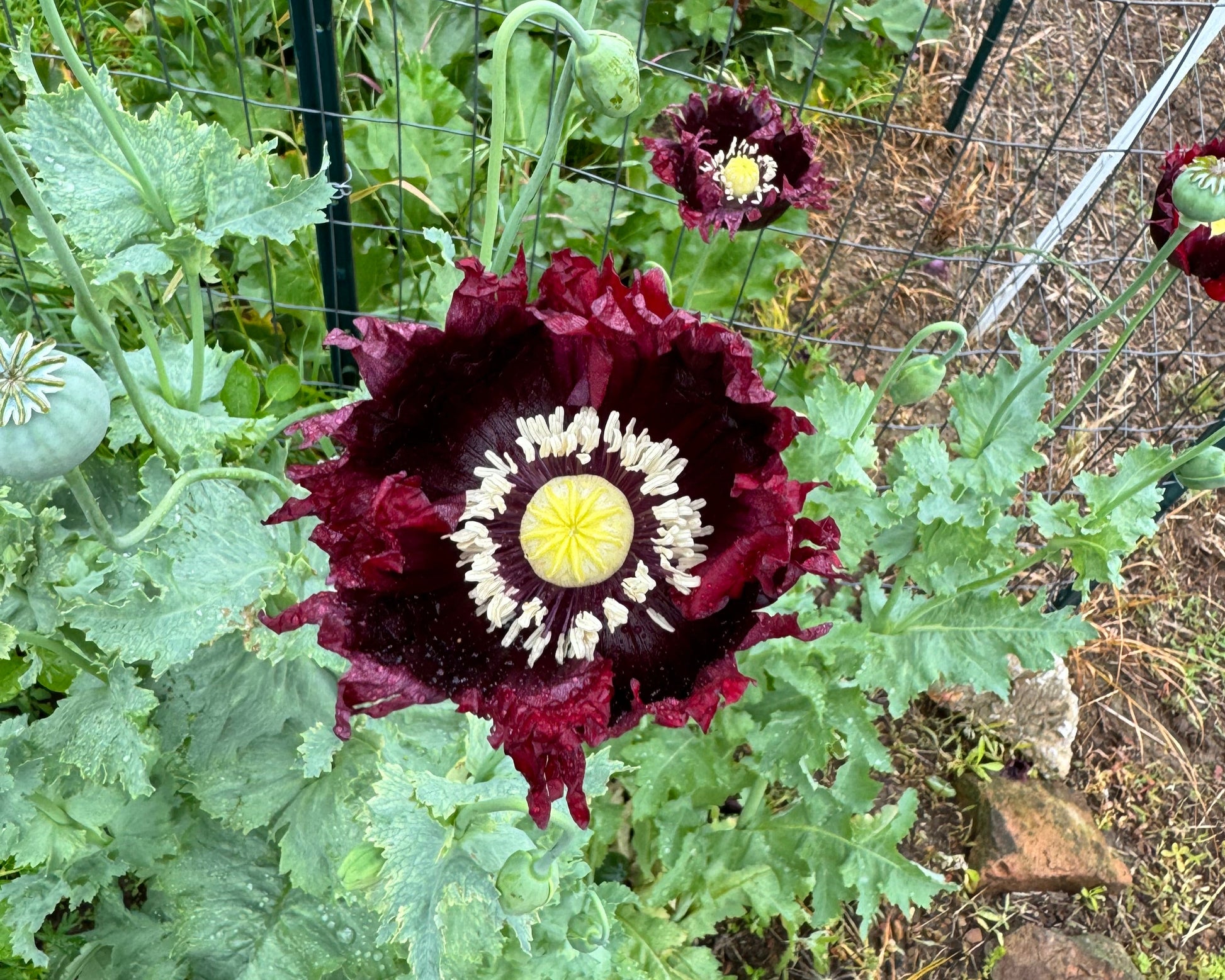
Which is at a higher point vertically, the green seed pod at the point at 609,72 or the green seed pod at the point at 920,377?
the green seed pod at the point at 609,72

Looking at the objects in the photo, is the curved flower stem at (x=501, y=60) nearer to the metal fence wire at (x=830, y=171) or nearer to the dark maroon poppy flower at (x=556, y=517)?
the dark maroon poppy flower at (x=556, y=517)

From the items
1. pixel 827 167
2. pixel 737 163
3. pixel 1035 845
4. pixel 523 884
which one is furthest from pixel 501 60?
pixel 827 167

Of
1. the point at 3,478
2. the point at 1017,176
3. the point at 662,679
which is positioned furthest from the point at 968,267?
the point at 3,478

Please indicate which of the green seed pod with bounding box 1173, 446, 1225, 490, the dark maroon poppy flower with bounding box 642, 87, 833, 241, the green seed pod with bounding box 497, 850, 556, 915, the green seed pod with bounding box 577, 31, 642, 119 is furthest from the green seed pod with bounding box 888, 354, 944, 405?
the green seed pod with bounding box 497, 850, 556, 915

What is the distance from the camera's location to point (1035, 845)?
10.3 ft

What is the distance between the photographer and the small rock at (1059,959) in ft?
9.73

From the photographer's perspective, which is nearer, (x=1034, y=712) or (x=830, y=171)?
(x=1034, y=712)

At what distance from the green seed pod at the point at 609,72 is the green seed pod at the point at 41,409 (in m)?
0.76

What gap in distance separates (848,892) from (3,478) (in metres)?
2.10

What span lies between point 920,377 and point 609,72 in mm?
970

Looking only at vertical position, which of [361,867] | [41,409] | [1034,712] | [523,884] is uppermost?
[41,409]

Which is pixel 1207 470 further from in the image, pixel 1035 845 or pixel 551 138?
pixel 1035 845

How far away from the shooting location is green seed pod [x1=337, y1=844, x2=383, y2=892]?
1.76 m

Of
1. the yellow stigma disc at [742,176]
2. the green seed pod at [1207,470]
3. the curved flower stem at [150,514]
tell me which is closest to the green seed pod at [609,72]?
the curved flower stem at [150,514]
